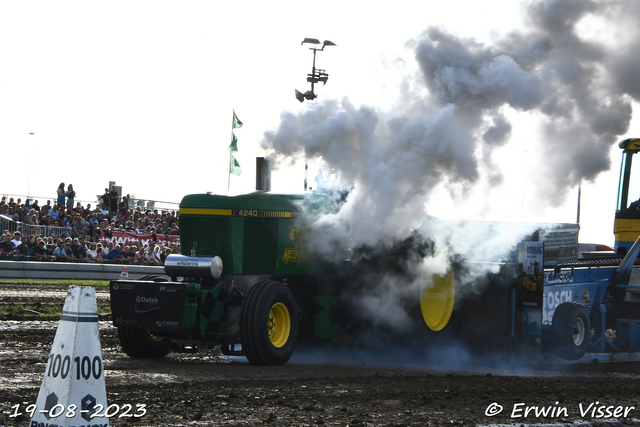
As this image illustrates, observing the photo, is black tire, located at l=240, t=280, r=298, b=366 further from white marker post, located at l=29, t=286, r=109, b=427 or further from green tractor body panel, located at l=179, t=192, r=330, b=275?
white marker post, located at l=29, t=286, r=109, b=427

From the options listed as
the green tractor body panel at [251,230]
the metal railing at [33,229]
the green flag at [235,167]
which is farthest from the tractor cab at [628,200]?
the metal railing at [33,229]

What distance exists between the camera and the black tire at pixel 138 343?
29.3 feet

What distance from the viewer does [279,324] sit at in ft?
29.2

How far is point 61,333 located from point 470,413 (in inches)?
130

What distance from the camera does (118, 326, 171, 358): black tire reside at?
8.94 metres

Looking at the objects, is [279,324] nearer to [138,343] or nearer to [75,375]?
[138,343]

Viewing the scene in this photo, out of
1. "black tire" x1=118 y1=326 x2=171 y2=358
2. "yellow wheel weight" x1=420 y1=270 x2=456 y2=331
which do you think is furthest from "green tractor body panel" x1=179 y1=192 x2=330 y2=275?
"yellow wheel weight" x1=420 y1=270 x2=456 y2=331

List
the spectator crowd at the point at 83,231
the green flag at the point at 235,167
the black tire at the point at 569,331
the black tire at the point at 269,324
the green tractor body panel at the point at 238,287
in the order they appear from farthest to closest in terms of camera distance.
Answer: the spectator crowd at the point at 83,231 < the green flag at the point at 235,167 < the black tire at the point at 569,331 < the green tractor body panel at the point at 238,287 < the black tire at the point at 269,324

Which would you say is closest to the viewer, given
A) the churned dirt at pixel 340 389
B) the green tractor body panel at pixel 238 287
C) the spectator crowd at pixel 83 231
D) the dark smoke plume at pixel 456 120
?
the churned dirt at pixel 340 389

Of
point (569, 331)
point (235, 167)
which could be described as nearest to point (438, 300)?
point (569, 331)

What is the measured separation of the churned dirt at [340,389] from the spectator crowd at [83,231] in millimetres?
11117

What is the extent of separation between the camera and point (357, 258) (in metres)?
9.84

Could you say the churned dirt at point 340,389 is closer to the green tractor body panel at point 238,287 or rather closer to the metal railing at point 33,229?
the green tractor body panel at point 238,287

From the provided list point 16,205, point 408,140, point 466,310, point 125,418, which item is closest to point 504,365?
point 466,310
